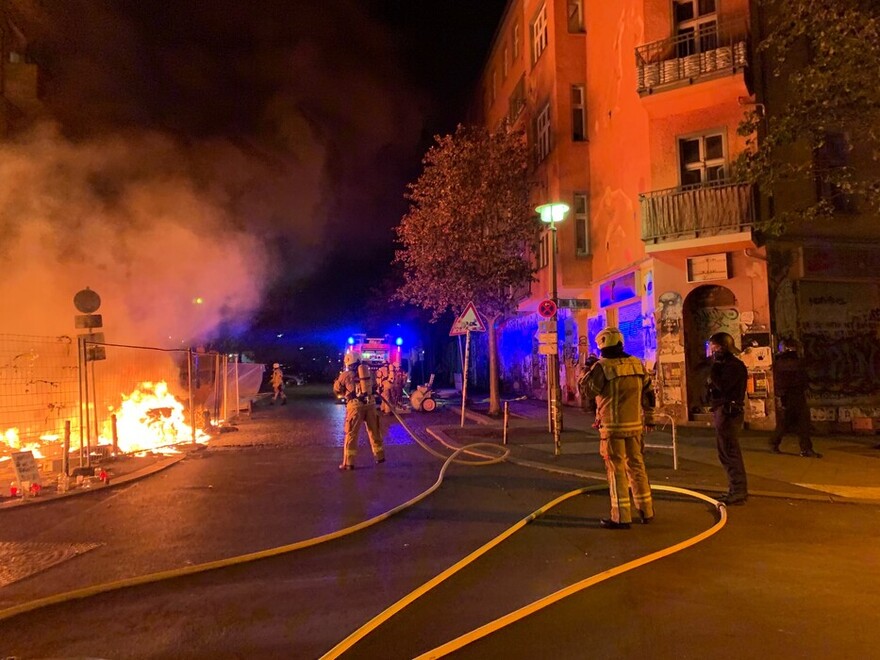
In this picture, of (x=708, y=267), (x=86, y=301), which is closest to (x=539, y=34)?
(x=708, y=267)

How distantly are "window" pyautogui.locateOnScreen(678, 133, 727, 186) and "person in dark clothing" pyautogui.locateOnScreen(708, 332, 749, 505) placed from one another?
7.57 metres

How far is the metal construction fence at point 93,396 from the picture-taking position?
8977mm

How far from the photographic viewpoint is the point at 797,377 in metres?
9.80

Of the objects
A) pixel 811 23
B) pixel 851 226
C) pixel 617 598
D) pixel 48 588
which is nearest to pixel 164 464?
pixel 48 588

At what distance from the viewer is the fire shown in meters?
11.2

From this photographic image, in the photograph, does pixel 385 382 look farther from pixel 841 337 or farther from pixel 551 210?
pixel 841 337

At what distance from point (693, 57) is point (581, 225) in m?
5.51

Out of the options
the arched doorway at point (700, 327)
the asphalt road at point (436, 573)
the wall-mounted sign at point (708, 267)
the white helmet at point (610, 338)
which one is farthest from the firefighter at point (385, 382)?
the white helmet at point (610, 338)

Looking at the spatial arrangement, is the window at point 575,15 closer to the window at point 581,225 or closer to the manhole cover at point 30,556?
the window at point 581,225

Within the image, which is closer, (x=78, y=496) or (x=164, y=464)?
(x=78, y=496)

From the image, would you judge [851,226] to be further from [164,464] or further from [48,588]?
[48,588]

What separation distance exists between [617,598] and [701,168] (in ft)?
37.9

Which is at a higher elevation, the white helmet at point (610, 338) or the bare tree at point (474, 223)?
the bare tree at point (474, 223)

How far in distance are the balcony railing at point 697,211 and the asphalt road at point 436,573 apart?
23.2 ft
